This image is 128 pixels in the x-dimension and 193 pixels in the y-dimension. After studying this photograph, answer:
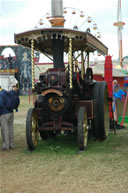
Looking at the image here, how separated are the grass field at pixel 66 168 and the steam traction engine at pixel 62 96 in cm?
34

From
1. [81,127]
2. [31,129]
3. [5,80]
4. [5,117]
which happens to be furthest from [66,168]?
[5,80]

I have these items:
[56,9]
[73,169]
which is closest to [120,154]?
[73,169]

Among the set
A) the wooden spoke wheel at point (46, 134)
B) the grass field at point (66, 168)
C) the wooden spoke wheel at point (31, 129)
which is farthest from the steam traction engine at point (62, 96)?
the wooden spoke wheel at point (46, 134)

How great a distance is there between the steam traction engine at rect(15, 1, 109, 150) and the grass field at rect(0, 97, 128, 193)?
1.11 feet

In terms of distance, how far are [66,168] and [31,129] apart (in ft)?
4.33

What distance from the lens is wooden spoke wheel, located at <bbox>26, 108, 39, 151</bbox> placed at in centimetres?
579

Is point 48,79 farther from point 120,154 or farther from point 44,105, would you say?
point 120,154

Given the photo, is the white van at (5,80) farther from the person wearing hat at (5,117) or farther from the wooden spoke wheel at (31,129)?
the wooden spoke wheel at (31,129)

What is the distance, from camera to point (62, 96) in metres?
5.94

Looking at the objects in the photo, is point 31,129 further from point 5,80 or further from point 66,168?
point 5,80

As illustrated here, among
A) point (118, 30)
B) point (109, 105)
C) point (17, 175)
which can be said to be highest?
point (118, 30)

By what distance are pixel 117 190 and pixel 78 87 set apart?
9.45 ft

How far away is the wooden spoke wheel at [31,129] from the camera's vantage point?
579 centimetres

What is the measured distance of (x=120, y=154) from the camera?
5559 mm
